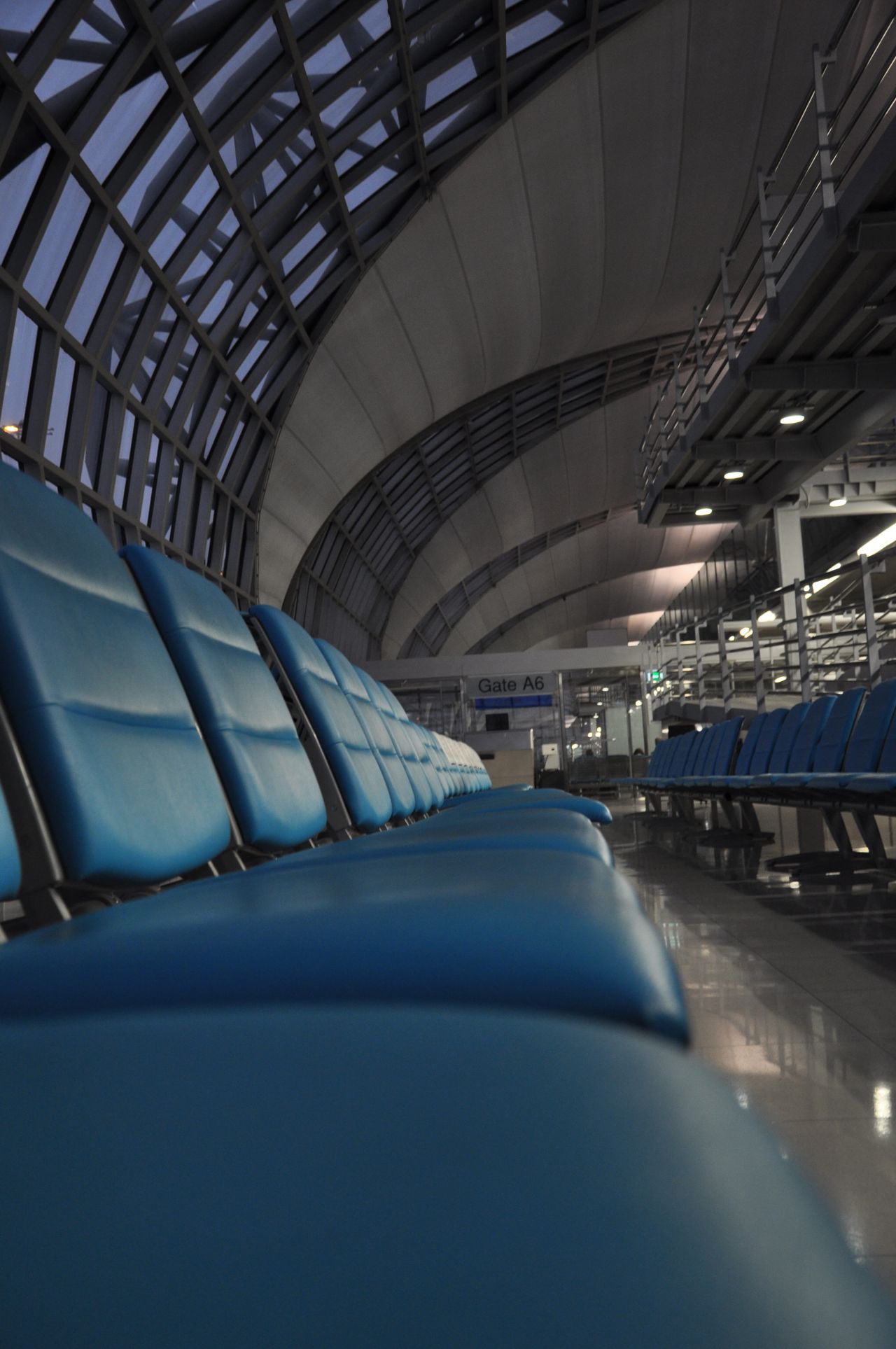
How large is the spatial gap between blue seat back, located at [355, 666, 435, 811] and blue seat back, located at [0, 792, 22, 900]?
9.49ft

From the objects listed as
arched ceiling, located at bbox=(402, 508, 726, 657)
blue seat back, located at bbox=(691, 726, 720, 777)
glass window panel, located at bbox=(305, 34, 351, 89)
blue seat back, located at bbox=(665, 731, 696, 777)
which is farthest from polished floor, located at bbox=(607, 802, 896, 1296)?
arched ceiling, located at bbox=(402, 508, 726, 657)

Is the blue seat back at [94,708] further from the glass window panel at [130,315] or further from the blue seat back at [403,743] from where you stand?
the glass window panel at [130,315]

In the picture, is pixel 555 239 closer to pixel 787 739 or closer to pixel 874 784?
pixel 787 739

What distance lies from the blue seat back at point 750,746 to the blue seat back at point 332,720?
223 inches

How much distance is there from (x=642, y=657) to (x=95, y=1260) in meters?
22.0

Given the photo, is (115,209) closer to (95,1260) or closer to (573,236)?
(573,236)

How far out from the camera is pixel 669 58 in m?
15.9

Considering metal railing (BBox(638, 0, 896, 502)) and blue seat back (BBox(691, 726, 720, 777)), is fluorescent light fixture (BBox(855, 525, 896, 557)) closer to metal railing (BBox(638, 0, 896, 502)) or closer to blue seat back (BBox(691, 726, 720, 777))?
metal railing (BBox(638, 0, 896, 502))

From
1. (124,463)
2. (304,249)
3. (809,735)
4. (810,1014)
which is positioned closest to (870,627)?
(809,735)

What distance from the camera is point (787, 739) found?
7.39 meters

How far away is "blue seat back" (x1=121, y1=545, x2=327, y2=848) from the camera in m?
1.79

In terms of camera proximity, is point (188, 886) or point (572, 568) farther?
point (572, 568)

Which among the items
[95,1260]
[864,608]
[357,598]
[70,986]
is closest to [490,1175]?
[95,1260]

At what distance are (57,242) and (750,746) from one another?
806 cm
